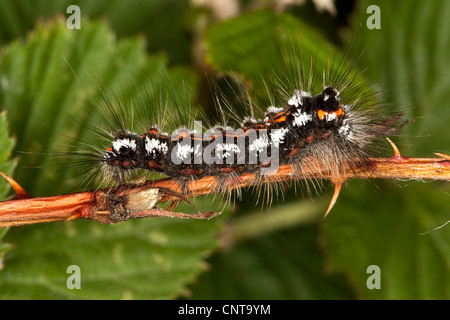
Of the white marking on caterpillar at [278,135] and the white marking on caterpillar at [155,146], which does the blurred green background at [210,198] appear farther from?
the white marking on caterpillar at [155,146]

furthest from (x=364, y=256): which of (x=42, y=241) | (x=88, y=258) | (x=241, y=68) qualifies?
(x=42, y=241)

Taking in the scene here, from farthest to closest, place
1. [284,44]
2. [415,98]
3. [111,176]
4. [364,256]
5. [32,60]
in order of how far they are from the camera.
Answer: [415,98]
[364,256]
[32,60]
[284,44]
[111,176]

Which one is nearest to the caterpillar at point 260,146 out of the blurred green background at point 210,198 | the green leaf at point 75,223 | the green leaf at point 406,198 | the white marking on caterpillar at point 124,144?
the white marking on caterpillar at point 124,144

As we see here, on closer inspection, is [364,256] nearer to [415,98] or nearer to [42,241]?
[415,98]

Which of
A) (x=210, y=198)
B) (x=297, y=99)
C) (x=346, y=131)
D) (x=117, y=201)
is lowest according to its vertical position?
(x=117, y=201)

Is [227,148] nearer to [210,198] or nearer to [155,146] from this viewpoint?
[155,146]

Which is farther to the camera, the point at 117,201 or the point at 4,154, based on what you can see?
the point at 4,154

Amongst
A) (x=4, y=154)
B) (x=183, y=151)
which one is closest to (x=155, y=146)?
(x=183, y=151)
